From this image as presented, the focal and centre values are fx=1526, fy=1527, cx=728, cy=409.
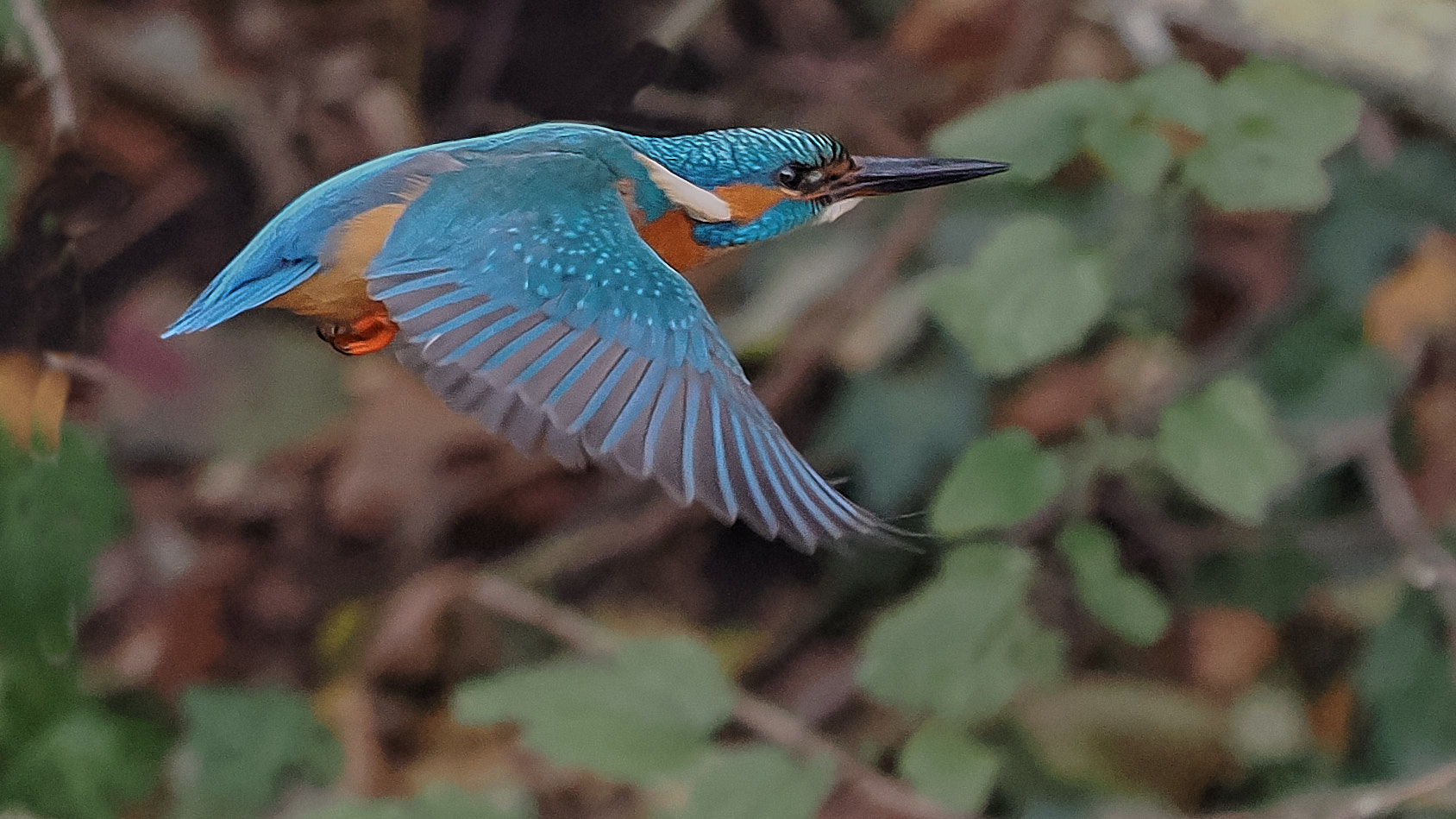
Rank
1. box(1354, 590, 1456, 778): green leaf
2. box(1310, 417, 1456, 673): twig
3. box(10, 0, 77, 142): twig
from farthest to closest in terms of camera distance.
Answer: box(1354, 590, 1456, 778): green leaf → box(1310, 417, 1456, 673): twig → box(10, 0, 77, 142): twig

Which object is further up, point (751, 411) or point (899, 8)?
point (751, 411)

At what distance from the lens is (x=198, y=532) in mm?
2049

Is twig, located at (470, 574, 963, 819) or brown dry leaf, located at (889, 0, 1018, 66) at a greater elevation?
brown dry leaf, located at (889, 0, 1018, 66)

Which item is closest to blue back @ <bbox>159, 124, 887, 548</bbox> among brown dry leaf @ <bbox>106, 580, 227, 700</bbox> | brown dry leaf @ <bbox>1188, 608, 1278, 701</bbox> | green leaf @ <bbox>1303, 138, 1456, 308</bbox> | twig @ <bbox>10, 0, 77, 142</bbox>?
twig @ <bbox>10, 0, 77, 142</bbox>

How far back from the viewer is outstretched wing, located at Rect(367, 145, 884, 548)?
52cm

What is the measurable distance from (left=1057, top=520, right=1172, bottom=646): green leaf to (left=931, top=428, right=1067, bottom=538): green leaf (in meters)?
0.09

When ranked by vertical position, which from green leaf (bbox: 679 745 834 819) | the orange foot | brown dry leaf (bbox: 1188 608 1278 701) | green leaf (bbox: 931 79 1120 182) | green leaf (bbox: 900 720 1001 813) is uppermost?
the orange foot

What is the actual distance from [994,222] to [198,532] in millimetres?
1183

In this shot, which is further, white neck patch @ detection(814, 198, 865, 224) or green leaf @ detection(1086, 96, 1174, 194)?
green leaf @ detection(1086, 96, 1174, 194)

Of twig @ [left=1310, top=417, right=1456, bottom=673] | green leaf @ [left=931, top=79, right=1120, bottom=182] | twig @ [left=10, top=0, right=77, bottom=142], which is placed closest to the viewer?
twig @ [left=10, top=0, right=77, bottom=142]

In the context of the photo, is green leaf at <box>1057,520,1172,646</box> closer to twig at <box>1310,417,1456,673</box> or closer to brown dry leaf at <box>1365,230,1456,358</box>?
twig at <box>1310,417,1456,673</box>

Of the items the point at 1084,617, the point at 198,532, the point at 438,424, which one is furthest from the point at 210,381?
the point at 1084,617

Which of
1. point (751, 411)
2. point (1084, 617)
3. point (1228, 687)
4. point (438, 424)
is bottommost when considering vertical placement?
point (1228, 687)

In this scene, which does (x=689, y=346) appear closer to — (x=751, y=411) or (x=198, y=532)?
(x=751, y=411)
